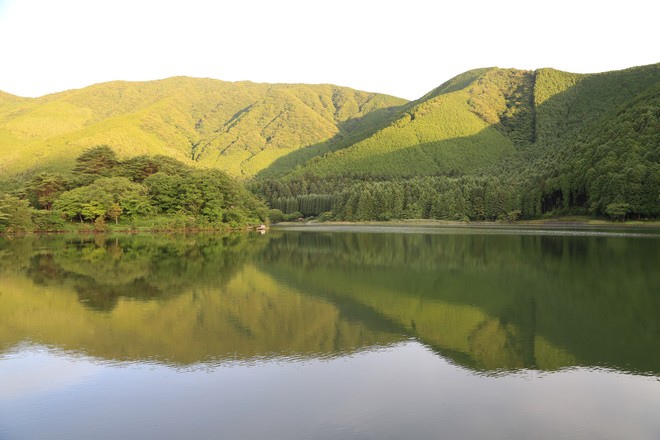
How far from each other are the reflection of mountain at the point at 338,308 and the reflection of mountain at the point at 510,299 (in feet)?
0.22

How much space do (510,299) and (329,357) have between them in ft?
34.7

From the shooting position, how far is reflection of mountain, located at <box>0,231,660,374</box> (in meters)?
13.6

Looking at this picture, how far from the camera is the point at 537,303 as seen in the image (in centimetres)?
1977

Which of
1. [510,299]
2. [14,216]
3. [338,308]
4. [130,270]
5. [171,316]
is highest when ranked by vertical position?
[14,216]

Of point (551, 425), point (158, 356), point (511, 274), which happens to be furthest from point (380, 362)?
point (511, 274)

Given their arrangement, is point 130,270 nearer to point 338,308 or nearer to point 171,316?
point 171,316

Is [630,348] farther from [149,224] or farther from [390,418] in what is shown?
[149,224]

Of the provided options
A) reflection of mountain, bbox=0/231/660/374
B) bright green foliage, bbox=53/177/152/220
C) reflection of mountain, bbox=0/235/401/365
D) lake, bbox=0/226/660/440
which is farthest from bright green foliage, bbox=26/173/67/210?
lake, bbox=0/226/660/440

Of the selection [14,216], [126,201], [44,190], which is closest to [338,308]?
[14,216]

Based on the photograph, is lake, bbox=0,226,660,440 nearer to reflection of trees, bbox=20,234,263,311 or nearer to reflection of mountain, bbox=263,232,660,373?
reflection of mountain, bbox=263,232,660,373

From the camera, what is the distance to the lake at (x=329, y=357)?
9.14 m

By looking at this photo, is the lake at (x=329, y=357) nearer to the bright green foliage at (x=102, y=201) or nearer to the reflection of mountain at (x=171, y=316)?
the reflection of mountain at (x=171, y=316)

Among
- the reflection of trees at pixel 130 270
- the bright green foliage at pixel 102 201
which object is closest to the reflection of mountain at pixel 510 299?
the reflection of trees at pixel 130 270

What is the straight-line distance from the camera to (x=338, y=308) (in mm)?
18625
